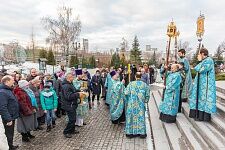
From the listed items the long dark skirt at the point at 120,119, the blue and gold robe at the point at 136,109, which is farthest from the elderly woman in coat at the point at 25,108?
the long dark skirt at the point at 120,119

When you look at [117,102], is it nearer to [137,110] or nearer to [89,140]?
[137,110]

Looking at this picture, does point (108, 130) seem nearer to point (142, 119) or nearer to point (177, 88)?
point (142, 119)

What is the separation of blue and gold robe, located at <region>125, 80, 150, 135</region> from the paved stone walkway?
26 cm

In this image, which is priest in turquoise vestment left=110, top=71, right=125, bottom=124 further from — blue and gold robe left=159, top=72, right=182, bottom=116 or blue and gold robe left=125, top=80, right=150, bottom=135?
blue and gold robe left=159, top=72, right=182, bottom=116

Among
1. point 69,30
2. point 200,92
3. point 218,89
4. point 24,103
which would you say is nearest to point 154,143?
point 200,92

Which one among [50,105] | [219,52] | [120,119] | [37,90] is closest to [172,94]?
[120,119]

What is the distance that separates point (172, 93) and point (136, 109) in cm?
108

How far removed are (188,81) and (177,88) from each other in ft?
3.83

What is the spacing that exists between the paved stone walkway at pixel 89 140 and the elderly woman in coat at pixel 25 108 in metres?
0.35

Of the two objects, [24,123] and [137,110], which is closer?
[24,123]

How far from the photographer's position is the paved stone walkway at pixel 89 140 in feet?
20.4

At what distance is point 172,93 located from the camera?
7.07 meters

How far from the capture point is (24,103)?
6.34 meters

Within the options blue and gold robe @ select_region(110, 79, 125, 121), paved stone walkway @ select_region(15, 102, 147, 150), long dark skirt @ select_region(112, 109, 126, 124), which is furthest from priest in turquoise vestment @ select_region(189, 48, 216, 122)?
long dark skirt @ select_region(112, 109, 126, 124)
